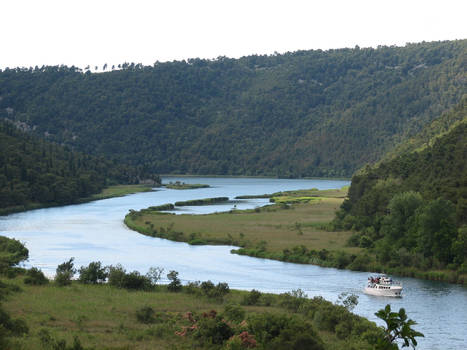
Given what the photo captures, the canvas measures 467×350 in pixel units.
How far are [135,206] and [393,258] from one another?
7953 centimetres

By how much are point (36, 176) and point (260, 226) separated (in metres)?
69.0

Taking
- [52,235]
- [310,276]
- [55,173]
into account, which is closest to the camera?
[310,276]

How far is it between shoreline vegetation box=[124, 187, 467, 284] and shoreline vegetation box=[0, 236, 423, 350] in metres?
14.2

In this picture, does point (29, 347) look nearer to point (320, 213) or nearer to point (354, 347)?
point (354, 347)

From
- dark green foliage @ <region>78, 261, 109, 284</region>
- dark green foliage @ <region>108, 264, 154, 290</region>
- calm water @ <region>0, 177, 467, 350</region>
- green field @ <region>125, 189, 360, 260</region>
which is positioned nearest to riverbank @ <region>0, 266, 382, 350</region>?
dark green foliage @ <region>108, 264, 154, 290</region>

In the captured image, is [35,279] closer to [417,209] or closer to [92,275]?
[92,275]

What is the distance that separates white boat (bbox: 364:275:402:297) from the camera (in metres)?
55.0

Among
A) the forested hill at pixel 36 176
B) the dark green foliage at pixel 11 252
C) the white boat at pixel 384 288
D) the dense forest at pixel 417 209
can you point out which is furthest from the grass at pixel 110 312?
the forested hill at pixel 36 176

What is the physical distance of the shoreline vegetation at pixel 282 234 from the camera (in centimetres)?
6819

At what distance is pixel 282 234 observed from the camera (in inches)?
3467

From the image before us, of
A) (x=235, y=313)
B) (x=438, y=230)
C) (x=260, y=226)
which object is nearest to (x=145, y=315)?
(x=235, y=313)

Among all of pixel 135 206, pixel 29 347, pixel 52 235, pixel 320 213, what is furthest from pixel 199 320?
pixel 135 206

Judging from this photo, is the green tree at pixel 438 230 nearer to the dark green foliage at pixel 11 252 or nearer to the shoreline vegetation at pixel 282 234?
the shoreline vegetation at pixel 282 234

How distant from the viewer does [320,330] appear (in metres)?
44.2
